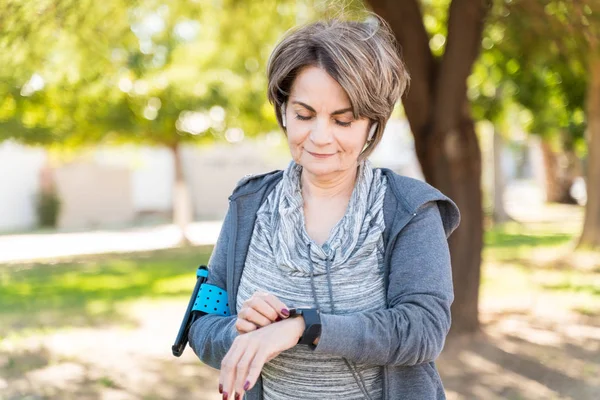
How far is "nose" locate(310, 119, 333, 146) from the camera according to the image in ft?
5.91

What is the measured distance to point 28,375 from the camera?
637 centimetres

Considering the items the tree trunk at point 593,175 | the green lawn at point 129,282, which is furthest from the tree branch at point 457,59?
the tree trunk at point 593,175

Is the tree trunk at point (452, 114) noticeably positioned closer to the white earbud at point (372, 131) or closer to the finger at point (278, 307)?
the white earbud at point (372, 131)

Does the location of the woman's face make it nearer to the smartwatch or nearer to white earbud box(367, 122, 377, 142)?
white earbud box(367, 122, 377, 142)

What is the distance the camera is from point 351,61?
68.6 inches

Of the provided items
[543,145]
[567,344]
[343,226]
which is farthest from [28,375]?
[543,145]

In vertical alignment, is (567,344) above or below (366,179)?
below

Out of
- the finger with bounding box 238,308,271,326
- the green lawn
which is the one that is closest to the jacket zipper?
the finger with bounding box 238,308,271,326

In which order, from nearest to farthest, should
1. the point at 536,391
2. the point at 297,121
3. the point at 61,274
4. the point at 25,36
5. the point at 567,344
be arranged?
the point at 297,121
the point at 25,36
the point at 536,391
the point at 567,344
the point at 61,274

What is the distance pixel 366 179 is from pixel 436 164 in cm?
491

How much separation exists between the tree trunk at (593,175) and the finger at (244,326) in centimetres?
1216

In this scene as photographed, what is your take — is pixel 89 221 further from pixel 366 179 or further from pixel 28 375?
pixel 366 179

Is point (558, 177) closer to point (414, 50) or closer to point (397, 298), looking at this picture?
point (414, 50)

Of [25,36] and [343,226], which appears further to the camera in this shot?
[25,36]
